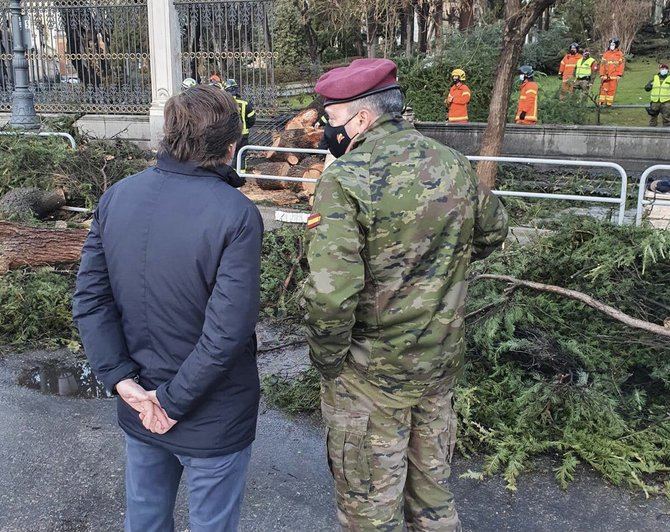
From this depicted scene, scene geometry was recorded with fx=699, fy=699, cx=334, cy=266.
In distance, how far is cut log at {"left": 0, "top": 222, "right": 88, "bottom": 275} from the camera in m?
6.23

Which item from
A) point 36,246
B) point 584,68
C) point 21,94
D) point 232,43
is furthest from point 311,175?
point 584,68

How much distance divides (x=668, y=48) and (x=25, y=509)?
30334 millimetres

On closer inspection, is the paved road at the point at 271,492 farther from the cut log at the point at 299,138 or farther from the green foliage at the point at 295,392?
the cut log at the point at 299,138

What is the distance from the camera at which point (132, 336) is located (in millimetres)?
2336

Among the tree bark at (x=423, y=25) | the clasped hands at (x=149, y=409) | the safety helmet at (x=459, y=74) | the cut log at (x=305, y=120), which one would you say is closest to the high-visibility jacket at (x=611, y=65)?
the tree bark at (x=423, y=25)

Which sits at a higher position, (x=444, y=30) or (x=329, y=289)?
(x=444, y=30)

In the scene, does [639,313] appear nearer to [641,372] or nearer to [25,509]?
[641,372]

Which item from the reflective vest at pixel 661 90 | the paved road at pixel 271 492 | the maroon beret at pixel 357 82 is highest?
the maroon beret at pixel 357 82

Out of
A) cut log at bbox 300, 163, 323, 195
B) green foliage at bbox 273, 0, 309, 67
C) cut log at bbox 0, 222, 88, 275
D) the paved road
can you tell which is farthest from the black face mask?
green foliage at bbox 273, 0, 309, 67

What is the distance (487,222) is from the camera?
259cm

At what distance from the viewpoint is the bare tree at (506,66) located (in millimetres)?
7324

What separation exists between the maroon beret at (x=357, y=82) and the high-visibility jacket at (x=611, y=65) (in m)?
15.8

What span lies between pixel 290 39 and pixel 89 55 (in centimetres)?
957

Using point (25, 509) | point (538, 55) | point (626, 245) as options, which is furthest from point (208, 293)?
point (538, 55)
